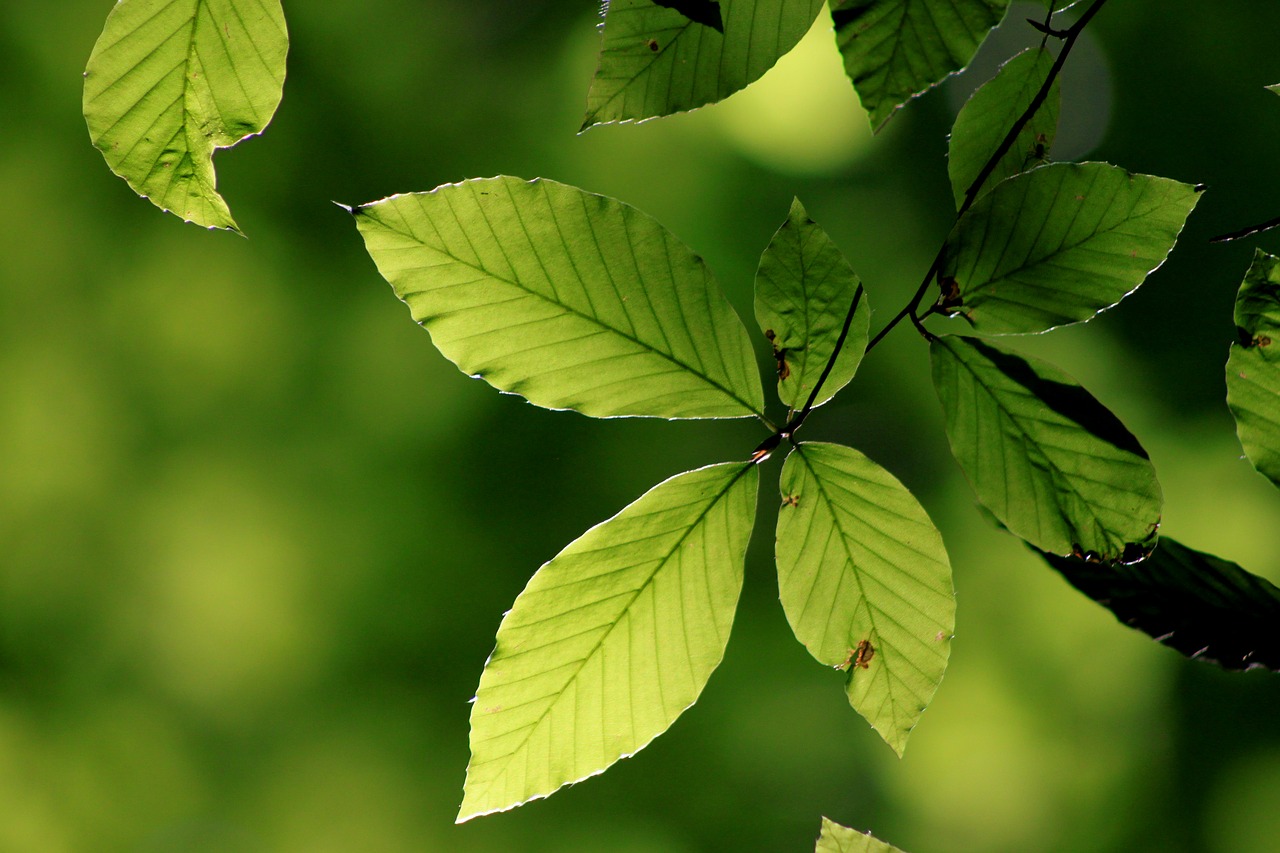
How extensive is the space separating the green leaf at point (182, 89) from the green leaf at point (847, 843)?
1.23 feet

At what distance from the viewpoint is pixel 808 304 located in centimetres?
44

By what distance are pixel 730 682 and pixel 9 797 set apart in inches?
150

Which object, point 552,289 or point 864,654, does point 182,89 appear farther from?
point 864,654

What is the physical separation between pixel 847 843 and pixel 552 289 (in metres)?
0.28

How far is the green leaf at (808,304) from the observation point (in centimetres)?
42

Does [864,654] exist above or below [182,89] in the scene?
below

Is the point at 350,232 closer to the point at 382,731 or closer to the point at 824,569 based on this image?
the point at 382,731

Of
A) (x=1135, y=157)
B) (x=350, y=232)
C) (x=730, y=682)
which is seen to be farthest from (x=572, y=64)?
(x=730, y=682)

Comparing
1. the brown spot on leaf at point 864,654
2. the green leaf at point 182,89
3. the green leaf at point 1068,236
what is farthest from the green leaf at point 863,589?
the green leaf at point 182,89

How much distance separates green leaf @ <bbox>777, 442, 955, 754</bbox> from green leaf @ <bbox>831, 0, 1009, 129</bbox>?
0.16m

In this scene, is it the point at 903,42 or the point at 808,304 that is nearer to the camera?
the point at 903,42

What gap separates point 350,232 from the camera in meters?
4.93

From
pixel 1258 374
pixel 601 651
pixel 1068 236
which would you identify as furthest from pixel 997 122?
pixel 601 651

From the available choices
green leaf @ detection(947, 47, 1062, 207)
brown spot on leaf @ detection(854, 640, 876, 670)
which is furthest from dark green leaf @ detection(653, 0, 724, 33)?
brown spot on leaf @ detection(854, 640, 876, 670)
